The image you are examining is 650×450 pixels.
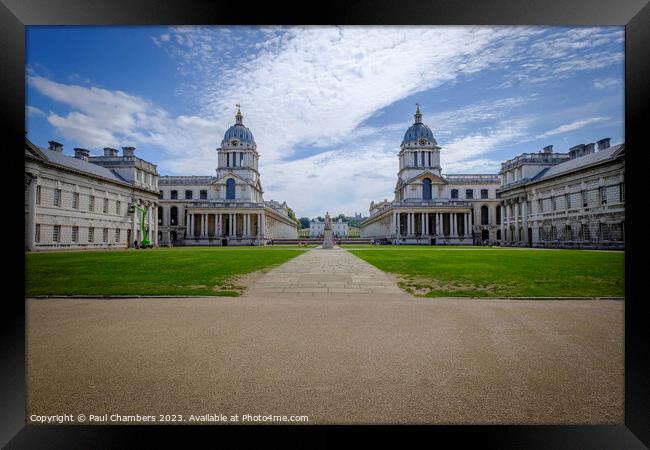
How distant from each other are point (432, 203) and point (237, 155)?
4992cm

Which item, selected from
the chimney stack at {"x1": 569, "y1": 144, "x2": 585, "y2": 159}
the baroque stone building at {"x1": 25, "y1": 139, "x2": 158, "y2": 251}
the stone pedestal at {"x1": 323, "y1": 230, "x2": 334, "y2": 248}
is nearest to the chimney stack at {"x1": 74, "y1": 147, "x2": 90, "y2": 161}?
the baroque stone building at {"x1": 25, "y1": 139, "x2": 158, "y2": 251}

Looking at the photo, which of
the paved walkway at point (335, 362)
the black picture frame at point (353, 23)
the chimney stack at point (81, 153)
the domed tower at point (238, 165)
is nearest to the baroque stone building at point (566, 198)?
the paved walkway at point (335, 362)

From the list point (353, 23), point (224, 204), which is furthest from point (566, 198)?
point (224, 204)

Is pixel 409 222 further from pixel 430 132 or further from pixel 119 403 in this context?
pixel 119 403

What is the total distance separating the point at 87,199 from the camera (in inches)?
1352

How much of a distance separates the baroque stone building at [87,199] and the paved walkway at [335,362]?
295 inches

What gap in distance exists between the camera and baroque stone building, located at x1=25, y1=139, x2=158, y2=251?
74.4 ft

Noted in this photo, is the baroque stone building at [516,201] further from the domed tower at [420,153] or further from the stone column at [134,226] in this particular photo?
the stone column at [134,226]

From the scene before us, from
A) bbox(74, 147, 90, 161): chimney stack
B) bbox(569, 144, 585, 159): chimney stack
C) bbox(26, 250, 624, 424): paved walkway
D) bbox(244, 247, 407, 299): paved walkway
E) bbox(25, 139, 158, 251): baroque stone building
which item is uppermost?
bbox(569, 144, 585, 159): chimney stack

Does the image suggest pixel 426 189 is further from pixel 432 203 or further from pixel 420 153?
pixel 420 153

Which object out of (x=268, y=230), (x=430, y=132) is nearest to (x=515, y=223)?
(x=430, y=132)

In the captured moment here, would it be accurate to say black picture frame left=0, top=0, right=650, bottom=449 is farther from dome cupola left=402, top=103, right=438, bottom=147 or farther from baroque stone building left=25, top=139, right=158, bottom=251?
dome cupola left=402, top=103, right=438, bottom=147

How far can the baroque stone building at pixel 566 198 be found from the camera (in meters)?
33.4

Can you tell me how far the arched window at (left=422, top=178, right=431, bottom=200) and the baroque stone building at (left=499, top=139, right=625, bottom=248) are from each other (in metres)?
17.2
